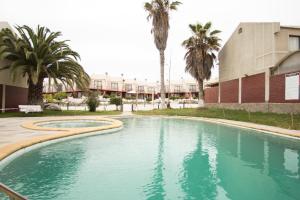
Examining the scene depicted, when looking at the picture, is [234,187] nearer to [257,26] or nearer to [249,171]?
[249,171]

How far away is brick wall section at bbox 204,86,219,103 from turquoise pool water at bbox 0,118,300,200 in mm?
22062

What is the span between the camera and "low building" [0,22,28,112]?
24766mm

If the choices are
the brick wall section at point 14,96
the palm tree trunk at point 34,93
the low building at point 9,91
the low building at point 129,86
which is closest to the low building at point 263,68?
the palm tree trunk at point 34,93

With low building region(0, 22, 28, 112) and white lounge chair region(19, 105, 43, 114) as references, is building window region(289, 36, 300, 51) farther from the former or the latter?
low building region(0, 22, 28, 112)

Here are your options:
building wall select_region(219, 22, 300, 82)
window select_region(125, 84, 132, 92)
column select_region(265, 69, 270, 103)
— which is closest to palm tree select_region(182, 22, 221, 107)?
building wall select_region(219, 22, 300, 82)

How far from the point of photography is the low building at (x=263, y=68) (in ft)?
66.0

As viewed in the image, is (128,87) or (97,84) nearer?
(97,84)

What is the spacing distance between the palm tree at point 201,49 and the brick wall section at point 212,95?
8.87 ft

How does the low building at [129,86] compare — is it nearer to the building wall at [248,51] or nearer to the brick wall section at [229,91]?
the brick wall section at [229,91]

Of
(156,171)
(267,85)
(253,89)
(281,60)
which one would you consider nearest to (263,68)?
(267,85)

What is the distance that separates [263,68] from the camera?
76.7 ft

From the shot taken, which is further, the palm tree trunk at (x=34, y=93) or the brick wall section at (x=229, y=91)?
the brick wall section at (x=229, y=91)

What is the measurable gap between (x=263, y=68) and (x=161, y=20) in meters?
13.4

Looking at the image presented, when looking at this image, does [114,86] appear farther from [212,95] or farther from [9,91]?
[9,91]
